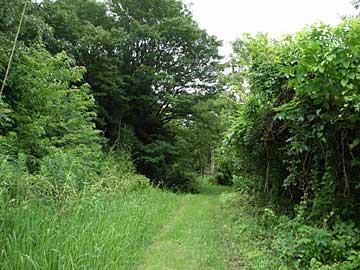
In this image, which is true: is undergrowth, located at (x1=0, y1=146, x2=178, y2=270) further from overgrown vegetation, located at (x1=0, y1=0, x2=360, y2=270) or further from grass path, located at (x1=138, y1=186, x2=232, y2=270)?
grass path, located at (x1=138, y1=186, x2=232, y2=270)

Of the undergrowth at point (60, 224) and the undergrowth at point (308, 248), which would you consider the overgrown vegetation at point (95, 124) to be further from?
the undergrowth at point (308, 248)

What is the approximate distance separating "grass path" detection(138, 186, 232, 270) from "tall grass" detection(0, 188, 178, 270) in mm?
256

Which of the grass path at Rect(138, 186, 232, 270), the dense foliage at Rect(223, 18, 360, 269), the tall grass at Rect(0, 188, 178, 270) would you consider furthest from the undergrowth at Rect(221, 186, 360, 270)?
the tall grass at Rect(0, 188, 178, 270)

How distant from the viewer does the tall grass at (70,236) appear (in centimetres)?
272

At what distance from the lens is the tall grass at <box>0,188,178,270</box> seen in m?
2.72

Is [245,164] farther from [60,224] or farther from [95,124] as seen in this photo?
[95,124]

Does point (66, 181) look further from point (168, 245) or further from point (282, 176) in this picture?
point (282, 176)

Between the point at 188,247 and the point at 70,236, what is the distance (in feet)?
7.07

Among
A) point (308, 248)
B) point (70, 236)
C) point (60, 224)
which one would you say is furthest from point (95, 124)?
point (308, 248)

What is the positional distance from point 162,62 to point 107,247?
1545cm

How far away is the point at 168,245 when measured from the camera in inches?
196

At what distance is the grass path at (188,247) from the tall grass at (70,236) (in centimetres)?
26

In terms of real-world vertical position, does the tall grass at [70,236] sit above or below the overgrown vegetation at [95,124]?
below

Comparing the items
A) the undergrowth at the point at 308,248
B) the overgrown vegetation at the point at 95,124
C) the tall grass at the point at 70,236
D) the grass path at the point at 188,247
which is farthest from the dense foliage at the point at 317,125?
the overgrown vegetation at the point at 95,124
